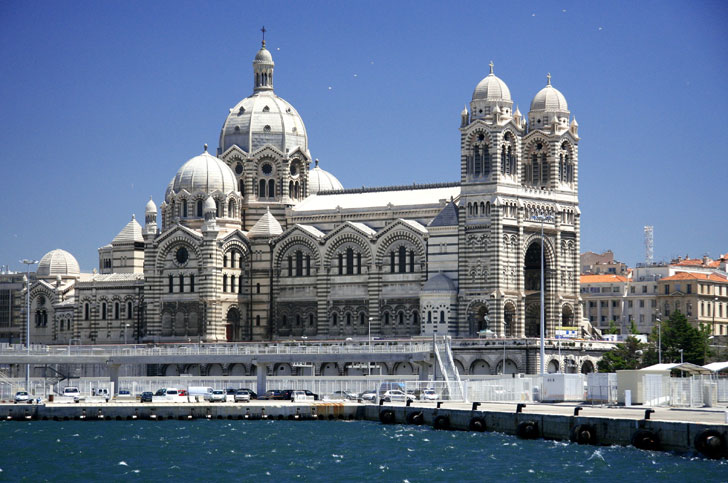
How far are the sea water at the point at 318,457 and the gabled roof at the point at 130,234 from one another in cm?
6211

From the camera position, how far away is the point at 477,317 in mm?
118750

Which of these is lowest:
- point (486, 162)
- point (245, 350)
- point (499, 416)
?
point (499, 416)

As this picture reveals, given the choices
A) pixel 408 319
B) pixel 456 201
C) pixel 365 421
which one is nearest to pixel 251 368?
pixel 408 319

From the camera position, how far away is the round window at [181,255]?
13125 cm

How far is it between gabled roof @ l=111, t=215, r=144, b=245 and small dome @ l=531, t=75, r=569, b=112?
41130 millimetres

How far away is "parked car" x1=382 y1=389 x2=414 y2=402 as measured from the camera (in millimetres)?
91750

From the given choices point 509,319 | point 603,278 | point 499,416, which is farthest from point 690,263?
point 499,416

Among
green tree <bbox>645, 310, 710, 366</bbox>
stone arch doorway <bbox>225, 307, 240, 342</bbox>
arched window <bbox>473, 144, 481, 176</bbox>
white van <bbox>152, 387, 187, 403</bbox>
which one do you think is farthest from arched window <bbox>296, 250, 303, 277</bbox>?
white van <bbox>152, 387, 187, 403</bbox>

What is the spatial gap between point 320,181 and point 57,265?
1044 inches

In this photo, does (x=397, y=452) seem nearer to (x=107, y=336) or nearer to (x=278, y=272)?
(x=278, y=272)

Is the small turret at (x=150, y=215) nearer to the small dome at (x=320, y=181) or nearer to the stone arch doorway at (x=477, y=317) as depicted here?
the small dome at (x=320, y=181)

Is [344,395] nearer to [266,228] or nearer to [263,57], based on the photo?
[266,228]

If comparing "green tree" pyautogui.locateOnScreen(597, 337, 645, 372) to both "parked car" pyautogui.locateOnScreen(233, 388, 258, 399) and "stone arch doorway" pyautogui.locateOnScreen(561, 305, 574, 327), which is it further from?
"parked car" pyautogui.locateOnScreen(233, 388, 258, 399)

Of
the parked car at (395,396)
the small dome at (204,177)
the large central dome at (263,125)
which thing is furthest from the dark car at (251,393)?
the large central dome at (263,125)
